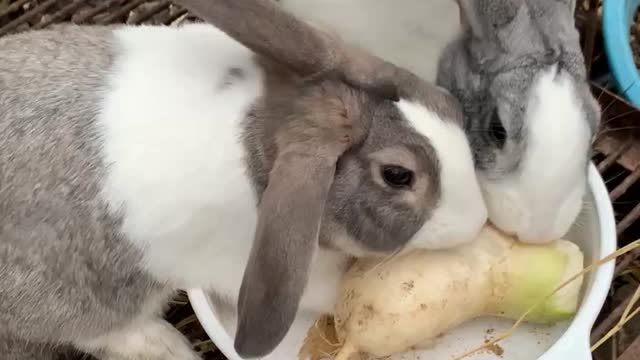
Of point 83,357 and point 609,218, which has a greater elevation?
point 609,218

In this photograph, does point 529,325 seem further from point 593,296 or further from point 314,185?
point 314,185

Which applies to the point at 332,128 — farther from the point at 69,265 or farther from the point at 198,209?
the point at 69,265

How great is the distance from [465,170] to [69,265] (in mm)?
607

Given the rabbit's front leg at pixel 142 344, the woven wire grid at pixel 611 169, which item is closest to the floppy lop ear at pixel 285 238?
the rabbit's front leg at pixel 142 344

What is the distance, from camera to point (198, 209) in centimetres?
155

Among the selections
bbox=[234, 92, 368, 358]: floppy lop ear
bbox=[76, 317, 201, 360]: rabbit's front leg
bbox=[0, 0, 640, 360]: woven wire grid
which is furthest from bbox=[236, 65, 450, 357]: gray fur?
bbox=[0, 0, 640, 360]: woven wire grid

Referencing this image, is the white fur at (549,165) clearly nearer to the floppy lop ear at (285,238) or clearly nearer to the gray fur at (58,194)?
the floppy lop ear at (285,238)

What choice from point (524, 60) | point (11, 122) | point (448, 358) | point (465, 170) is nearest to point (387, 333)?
point (448, 358)

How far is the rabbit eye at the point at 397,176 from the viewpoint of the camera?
55.6 inches

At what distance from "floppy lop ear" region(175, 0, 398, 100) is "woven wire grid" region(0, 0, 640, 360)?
635 millimetres

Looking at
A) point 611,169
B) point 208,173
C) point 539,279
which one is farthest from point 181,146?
point 611,169

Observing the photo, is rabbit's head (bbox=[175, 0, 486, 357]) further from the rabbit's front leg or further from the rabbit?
the rabbit's front leg

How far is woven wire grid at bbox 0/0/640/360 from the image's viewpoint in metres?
1.90

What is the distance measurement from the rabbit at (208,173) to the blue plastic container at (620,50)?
624 mm
